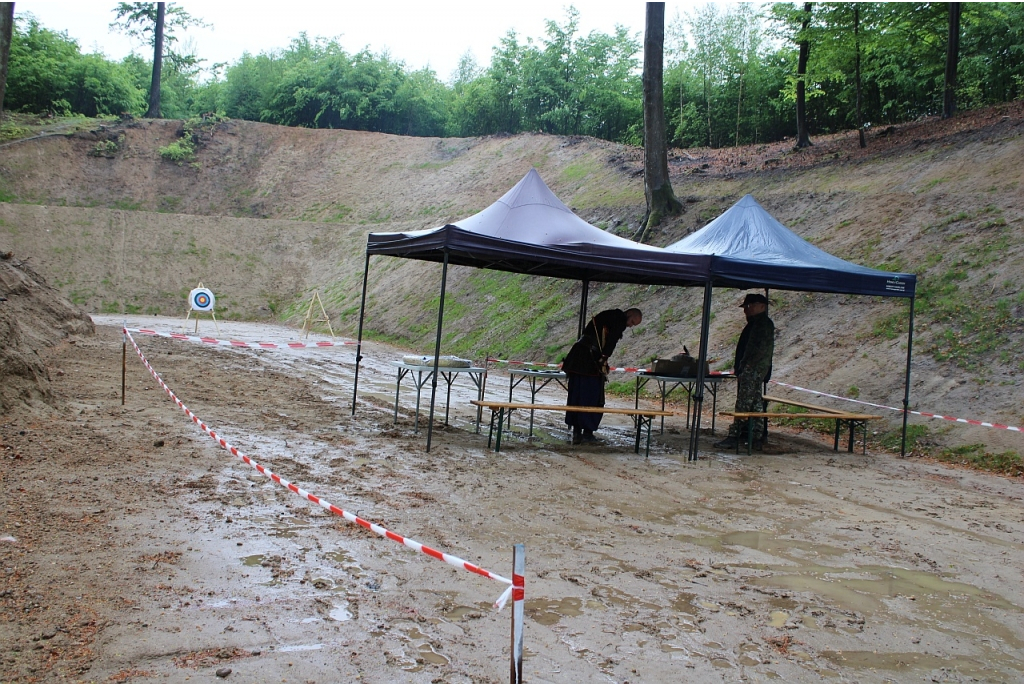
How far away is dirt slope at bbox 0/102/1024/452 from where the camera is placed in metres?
11.9

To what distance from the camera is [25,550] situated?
454 cm

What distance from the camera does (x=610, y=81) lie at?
40625 mm

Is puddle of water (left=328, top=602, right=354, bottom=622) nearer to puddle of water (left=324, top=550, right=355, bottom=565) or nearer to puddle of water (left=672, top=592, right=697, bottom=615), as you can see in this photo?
puddle of water (left=324, top=550, right=355, bottom=565)

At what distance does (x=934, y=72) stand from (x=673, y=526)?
23.5 meters

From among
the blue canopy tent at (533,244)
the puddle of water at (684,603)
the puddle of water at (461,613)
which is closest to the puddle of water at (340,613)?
the puddle of water at (461,613)

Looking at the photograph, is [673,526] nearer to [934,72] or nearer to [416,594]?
[416,594]

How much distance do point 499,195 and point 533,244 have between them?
22527 mm

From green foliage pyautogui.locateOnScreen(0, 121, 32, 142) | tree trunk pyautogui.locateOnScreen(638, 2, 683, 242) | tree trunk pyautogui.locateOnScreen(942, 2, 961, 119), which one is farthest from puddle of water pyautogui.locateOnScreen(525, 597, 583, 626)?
green foliage pyautogui.locateOnScreen(0, 121, 32, 142)

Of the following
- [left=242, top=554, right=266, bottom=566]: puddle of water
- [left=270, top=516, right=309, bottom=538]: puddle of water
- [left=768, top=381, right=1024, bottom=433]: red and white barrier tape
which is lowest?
[left=242, top=554, right=266, bottom=566]: puddle of water

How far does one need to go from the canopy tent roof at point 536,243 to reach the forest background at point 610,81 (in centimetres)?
1305

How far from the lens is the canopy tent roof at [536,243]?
8698 mm

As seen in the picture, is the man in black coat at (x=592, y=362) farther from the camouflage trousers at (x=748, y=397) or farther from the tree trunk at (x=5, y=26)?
the tree trunk at (x=5, y=26)

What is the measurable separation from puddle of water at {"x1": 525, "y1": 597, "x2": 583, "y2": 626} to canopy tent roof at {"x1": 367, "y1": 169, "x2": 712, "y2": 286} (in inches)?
Answer: 189

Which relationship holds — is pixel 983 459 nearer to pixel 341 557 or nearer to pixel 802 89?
pixel 341 557
